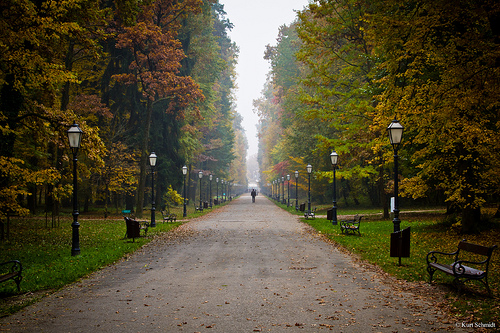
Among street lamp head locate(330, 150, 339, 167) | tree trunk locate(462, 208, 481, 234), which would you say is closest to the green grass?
tree trunk locate(462, 208, 481, 234)

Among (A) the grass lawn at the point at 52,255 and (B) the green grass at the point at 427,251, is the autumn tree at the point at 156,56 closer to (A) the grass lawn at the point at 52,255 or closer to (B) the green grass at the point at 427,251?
(A) the grass lawn at the point at 52,255

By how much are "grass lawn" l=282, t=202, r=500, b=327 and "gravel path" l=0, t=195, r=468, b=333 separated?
0.57 metres

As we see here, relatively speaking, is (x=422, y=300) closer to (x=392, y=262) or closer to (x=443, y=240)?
(x=392, y=262)

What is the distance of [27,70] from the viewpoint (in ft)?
37.9

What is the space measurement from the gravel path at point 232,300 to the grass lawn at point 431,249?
22.5 inches

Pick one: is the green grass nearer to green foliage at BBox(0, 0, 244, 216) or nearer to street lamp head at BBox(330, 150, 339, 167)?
street lamp head at BBox(330, 150, 339, 167)

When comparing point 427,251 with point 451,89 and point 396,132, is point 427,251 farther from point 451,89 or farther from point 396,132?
point 451,89

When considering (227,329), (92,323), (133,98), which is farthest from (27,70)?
(133,98)

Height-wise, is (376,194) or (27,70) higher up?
(27,70)

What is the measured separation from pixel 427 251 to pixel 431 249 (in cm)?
34

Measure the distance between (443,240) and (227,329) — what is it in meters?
10.1

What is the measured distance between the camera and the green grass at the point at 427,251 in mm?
6146

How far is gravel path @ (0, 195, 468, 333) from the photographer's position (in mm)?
5523

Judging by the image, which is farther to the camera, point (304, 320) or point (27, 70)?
point (27, 70)
